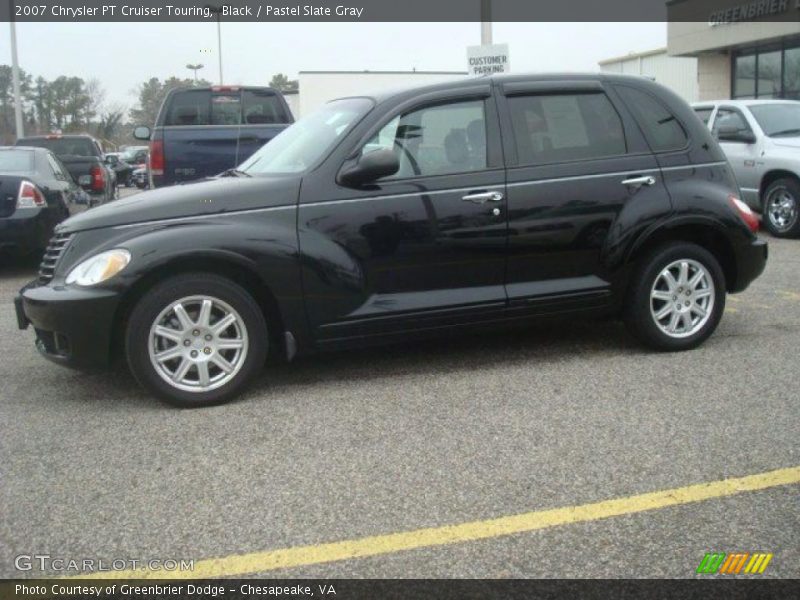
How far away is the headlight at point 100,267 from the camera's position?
4395 mm

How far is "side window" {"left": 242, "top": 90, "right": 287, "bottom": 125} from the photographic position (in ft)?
39.9

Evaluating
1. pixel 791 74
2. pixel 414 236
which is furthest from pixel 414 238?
pixel 791 74

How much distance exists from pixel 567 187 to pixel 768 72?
22.0 m

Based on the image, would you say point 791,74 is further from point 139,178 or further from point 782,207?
point 139,178

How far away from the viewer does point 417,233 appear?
486cm

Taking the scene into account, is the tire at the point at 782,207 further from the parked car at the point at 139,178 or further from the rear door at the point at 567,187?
the parked car at the point at 139,178

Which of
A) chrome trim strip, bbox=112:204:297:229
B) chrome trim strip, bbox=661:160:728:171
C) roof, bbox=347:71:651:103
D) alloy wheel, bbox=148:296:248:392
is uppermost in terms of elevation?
roof, bbox=347:71:651:103

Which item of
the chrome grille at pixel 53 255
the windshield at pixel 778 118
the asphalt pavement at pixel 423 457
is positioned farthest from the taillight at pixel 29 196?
the windshield at pixel 778 118

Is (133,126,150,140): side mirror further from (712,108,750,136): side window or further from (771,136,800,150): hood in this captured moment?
(771,136,800,150): hood

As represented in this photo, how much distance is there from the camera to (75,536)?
10.2 feet

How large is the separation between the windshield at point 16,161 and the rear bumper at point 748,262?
7.82m

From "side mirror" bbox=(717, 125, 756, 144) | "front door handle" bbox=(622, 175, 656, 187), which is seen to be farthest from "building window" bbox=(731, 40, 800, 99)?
"front door handle" bbox=(622, 175, 656, 187)

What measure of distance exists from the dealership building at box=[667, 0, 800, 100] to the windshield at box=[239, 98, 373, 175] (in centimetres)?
2006

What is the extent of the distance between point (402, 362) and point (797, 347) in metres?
2.59
